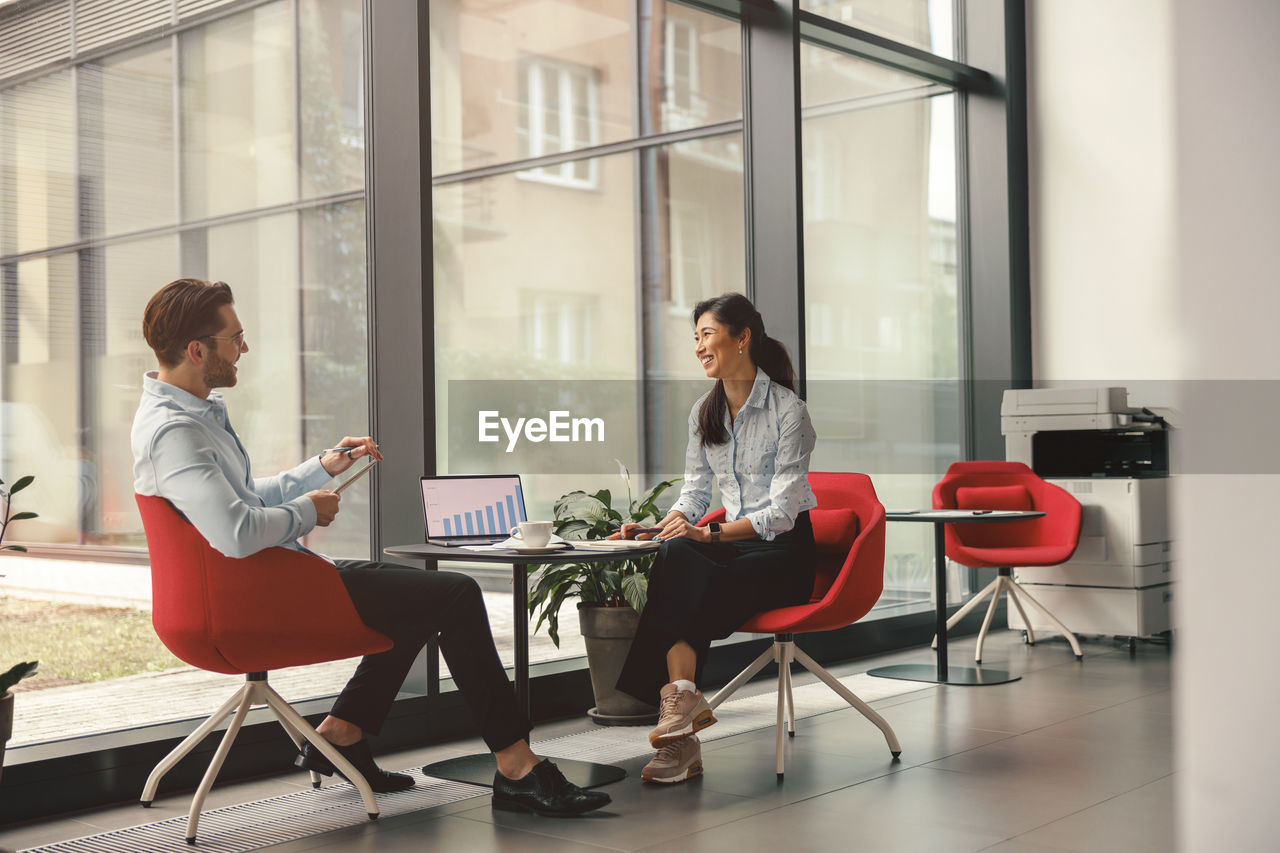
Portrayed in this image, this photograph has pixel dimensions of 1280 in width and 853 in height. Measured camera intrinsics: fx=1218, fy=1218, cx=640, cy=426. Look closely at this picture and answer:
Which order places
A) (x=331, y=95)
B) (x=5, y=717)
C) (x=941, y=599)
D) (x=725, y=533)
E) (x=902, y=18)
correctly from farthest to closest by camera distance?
(x=902, y=18) → (x=941, y=599) → (x=331, y=95) → (x=725, y=533) → (x=5, y=717)

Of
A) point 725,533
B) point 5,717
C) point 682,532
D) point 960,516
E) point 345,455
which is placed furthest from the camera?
point 960,516

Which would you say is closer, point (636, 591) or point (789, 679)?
point (789, 679)

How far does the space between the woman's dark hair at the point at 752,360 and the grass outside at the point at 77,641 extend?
67.0 inches

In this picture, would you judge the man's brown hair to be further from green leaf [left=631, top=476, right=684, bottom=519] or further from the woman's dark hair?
green leaf [left=631, top=476, right=684, bottom=519]

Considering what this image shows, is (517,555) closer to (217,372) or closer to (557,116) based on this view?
(217,372)

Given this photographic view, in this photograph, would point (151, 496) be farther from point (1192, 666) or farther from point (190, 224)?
point (1192, 666)

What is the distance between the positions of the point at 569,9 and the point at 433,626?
285cm

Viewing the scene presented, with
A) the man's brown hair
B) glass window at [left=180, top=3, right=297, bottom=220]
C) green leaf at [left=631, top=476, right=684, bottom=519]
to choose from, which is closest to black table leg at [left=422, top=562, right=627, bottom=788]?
green leaf at [left=631, top=476, right=684, bottom=519]

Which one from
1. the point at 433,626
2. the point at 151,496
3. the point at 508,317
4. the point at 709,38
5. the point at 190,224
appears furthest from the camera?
the point at 709,38

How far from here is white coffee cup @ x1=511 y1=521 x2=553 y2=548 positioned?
3033 millimetres

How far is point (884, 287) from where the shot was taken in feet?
20.3

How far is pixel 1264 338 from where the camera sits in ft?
3.99

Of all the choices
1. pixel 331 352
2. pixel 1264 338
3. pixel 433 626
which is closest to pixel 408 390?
pixel 331 352

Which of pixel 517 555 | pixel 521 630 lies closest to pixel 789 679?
pixel 521 630
